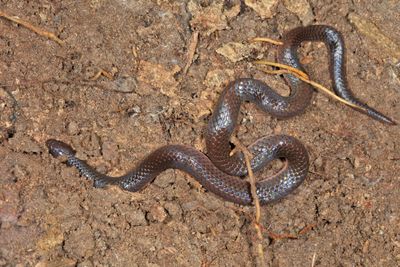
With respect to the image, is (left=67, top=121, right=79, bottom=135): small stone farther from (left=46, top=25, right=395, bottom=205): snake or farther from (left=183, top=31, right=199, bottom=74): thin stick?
(left=183, top=31, right=199, bottom=74): thin stick

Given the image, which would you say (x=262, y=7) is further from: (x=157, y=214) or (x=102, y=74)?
(x=157, y=214)

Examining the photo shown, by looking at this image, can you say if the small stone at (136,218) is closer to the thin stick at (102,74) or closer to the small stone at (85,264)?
the small stone at (85,264)

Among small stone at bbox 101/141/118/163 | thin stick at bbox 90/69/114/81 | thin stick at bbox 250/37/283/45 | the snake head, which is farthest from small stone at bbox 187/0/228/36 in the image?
the snake head

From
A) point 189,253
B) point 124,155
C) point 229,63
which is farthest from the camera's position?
point 229,63

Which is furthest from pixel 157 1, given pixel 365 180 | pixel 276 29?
pixel 365 180

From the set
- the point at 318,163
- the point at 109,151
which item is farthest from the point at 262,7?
the point at 109,151

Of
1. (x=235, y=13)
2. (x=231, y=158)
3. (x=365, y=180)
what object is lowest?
(x=231, y=158)

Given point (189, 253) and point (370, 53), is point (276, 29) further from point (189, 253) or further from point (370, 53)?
point (189, 253)
